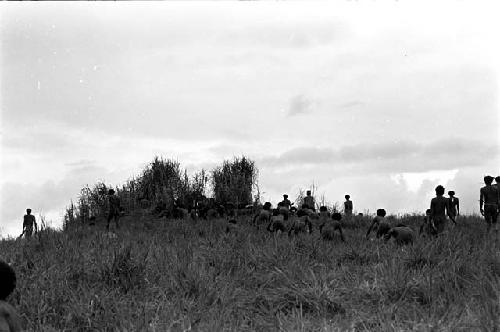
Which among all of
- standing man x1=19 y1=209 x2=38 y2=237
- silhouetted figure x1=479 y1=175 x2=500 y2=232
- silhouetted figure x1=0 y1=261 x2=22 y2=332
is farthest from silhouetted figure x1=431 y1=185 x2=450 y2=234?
standing man x1=19 y1=209 x2=38 y2=237

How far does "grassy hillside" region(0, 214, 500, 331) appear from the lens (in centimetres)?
609

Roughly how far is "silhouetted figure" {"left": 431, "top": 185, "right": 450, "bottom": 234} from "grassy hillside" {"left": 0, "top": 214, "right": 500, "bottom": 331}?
3.65m

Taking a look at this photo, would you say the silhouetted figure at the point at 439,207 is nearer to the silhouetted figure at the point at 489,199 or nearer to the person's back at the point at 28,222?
the silhouetted figure at the point at 489,199

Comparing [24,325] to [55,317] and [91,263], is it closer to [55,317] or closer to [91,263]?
[55,317]

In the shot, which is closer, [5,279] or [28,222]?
[5,279]

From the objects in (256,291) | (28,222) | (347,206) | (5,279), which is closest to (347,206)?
(347,206)

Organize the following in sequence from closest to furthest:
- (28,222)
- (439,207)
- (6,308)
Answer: (6,308) < (439,207) < (28,222)

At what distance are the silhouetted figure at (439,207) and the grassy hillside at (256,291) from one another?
3651mm

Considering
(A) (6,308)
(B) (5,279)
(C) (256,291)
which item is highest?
(B) (5,279)

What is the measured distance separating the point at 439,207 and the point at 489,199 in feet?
7.56

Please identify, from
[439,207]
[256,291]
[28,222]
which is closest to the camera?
[256,291]

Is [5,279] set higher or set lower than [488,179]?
lower

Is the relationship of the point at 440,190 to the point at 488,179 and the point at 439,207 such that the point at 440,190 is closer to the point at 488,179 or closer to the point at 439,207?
the point at 439,207

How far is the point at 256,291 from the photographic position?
7844 mm
